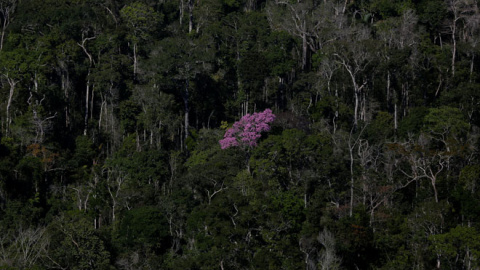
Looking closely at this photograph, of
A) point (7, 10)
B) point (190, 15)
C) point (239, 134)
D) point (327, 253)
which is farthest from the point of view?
point (190, 15)

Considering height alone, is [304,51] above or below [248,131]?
above

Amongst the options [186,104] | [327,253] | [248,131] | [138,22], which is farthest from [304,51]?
[327,253]

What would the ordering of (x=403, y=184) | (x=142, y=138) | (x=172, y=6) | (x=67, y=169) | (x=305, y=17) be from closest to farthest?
1. (x=403, y=184)
2. (x=67, y=169)
3. (x=142, y=138)
4. (x=305, y=17)
5. (x=172, y=6)

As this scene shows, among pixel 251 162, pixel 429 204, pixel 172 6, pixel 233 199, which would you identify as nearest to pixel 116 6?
pixel 172 6

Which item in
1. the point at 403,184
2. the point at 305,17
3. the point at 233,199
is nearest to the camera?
the point at 233,199

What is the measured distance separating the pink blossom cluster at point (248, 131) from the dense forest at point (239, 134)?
231 millimetres

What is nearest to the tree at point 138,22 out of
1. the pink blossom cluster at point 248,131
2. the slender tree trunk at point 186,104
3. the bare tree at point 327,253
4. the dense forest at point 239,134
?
the dense forest at point 239,134

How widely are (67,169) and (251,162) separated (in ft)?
57.3

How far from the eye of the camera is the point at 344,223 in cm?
4875

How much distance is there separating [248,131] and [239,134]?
2.74ft

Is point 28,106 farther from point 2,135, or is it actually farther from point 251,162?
point 251,162

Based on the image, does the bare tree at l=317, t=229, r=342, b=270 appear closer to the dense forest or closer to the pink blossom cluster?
the dense forest

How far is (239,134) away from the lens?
5875cm

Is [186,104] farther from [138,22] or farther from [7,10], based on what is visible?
[7,10]
